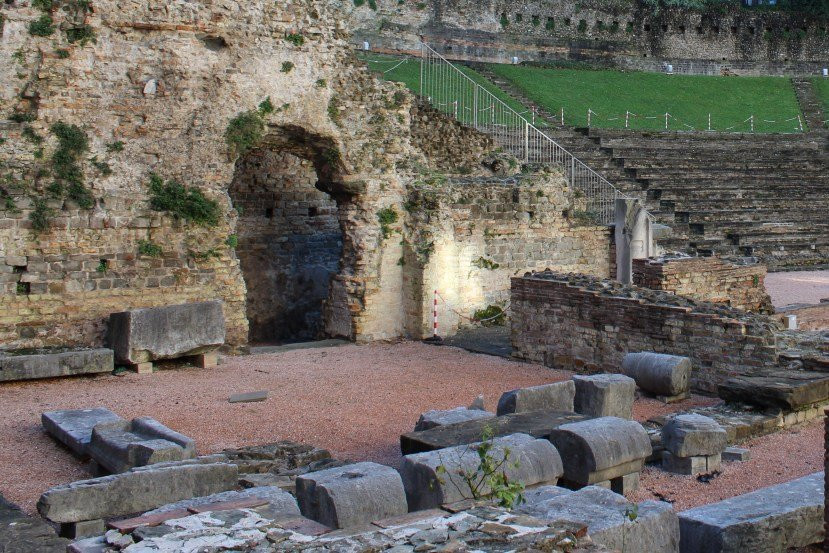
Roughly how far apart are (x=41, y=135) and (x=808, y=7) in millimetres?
37691

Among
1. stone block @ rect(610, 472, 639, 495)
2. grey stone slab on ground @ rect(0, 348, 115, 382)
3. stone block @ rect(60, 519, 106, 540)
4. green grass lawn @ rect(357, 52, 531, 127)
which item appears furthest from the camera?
green grass lawn @ rect(357, 52, 531, 127)

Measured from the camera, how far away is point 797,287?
21.8 metres

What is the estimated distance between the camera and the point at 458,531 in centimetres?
534

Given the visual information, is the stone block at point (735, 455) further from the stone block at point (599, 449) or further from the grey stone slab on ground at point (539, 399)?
the grey stone slab on ground at point (539, 399)

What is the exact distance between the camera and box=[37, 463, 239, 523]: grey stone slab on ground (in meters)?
6.64

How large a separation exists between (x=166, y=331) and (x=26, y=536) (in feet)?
23.8

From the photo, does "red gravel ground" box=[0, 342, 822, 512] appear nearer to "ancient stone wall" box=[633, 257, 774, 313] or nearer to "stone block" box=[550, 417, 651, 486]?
"stone block" box=[550, 417, 651, 486]

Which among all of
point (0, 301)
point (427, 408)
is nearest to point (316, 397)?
point (427, 408)

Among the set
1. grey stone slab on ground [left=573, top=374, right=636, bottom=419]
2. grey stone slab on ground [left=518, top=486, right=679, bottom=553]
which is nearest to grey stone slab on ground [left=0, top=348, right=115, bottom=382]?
grey stone slab on ground [left=573, top=374, right=636, bottom=419]

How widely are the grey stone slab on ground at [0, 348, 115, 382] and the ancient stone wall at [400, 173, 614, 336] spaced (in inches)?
213

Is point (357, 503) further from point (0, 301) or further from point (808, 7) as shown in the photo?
point (808, 7)

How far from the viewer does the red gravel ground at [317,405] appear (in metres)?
8.43

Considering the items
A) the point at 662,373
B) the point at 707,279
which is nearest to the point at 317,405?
the point at 662,373

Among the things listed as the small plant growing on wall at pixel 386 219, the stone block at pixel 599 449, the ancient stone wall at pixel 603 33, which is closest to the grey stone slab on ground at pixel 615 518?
the stone block at pixel 599 449
